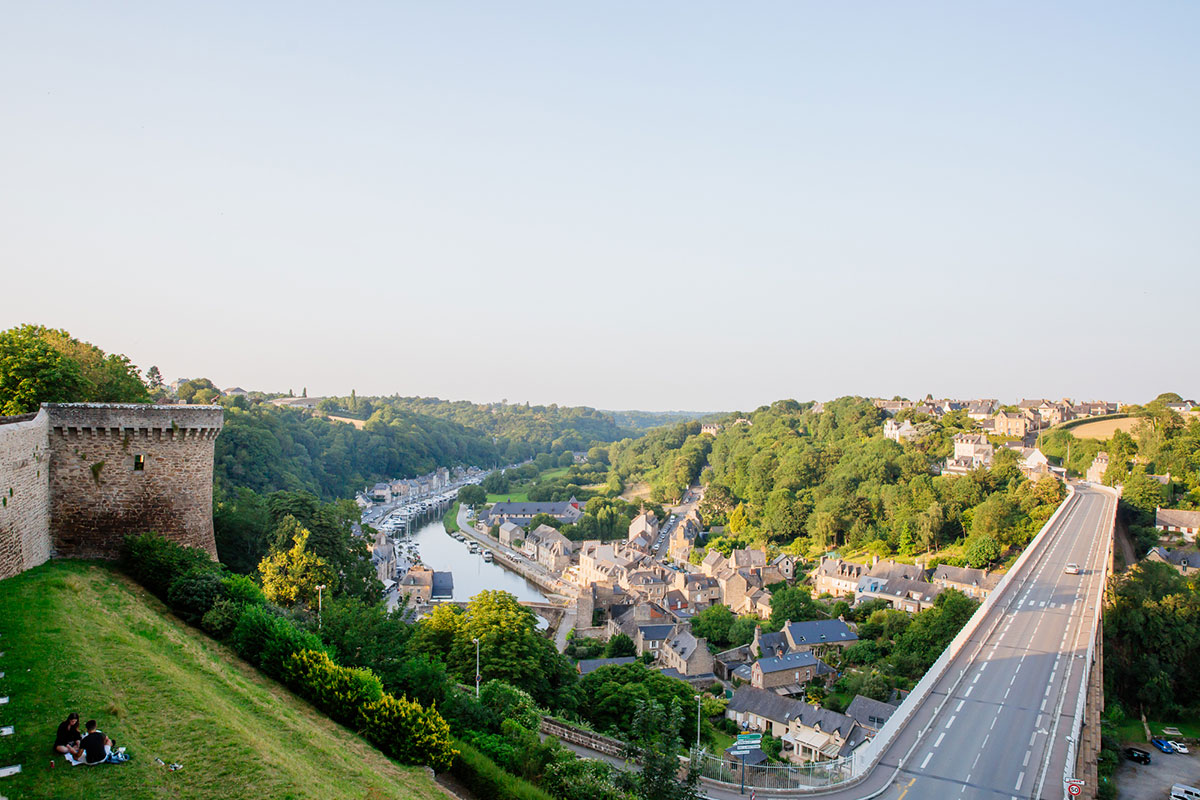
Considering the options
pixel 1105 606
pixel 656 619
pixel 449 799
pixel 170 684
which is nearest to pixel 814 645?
pixel 656 619

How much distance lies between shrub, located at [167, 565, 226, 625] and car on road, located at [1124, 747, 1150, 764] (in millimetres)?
31376

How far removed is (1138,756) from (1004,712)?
41.7 ft

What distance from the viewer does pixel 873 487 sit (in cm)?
5912

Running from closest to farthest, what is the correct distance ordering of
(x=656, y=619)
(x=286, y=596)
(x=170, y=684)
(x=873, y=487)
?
(x=170, y=684) < (x=286, y=596) < (x=656, y=619) < (x=873, y=487)

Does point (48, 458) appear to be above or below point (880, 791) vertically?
above

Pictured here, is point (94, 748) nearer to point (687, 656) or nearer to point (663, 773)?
point (663, 773)

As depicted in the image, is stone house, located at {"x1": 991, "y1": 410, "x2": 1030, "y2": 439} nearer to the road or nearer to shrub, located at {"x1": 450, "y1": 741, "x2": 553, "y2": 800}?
the road

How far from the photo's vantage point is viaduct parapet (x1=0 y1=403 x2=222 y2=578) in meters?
14.0

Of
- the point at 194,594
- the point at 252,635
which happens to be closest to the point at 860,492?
the point at 194,594

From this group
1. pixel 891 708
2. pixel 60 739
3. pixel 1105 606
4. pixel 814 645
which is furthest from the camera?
pixel 814 645

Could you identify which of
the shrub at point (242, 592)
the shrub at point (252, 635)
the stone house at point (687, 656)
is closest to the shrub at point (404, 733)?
the shrub at point (252, 635)

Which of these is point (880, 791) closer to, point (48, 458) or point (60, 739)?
point (60, 739)

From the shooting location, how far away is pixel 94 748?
789 cm

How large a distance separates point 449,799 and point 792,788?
8.31 meters
